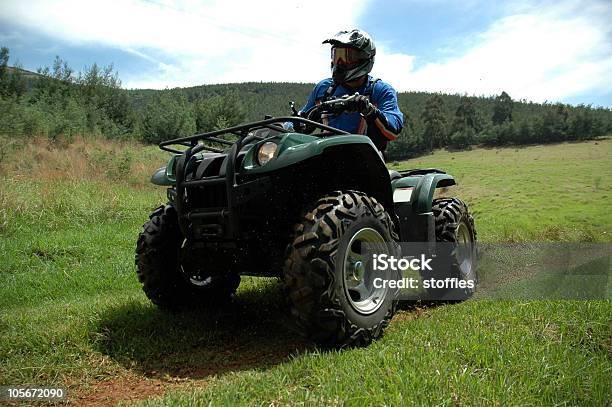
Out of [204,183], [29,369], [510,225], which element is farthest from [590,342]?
[510,225]

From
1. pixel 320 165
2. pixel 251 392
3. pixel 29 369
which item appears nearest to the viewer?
pixel 251 392

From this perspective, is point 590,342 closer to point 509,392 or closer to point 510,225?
point 509,392

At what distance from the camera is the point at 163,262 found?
3.64 metres

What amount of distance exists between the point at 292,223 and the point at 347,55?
1697 mm

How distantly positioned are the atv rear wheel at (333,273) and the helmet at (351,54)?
156 centimetres

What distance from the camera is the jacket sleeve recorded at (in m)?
3.90

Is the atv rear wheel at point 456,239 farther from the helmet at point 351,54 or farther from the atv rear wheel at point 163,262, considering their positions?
the atv rear wheel at point 163,262

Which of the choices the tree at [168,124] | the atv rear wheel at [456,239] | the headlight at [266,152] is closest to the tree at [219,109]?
the tree at [168,124]

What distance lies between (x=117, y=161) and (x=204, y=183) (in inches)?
504

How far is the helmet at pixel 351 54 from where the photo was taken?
406 centimetres

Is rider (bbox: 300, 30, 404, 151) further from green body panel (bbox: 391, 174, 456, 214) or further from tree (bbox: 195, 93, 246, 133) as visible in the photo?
tree (bbox: 195, 93, 246, 133)

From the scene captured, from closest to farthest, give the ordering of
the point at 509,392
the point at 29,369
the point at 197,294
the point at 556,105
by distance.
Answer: the point at 509,392 < the point at 29,369 < the point at 197,294 < the point at 556,105

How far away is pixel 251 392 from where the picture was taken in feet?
7.40

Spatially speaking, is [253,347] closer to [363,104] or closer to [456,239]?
[363,104]
